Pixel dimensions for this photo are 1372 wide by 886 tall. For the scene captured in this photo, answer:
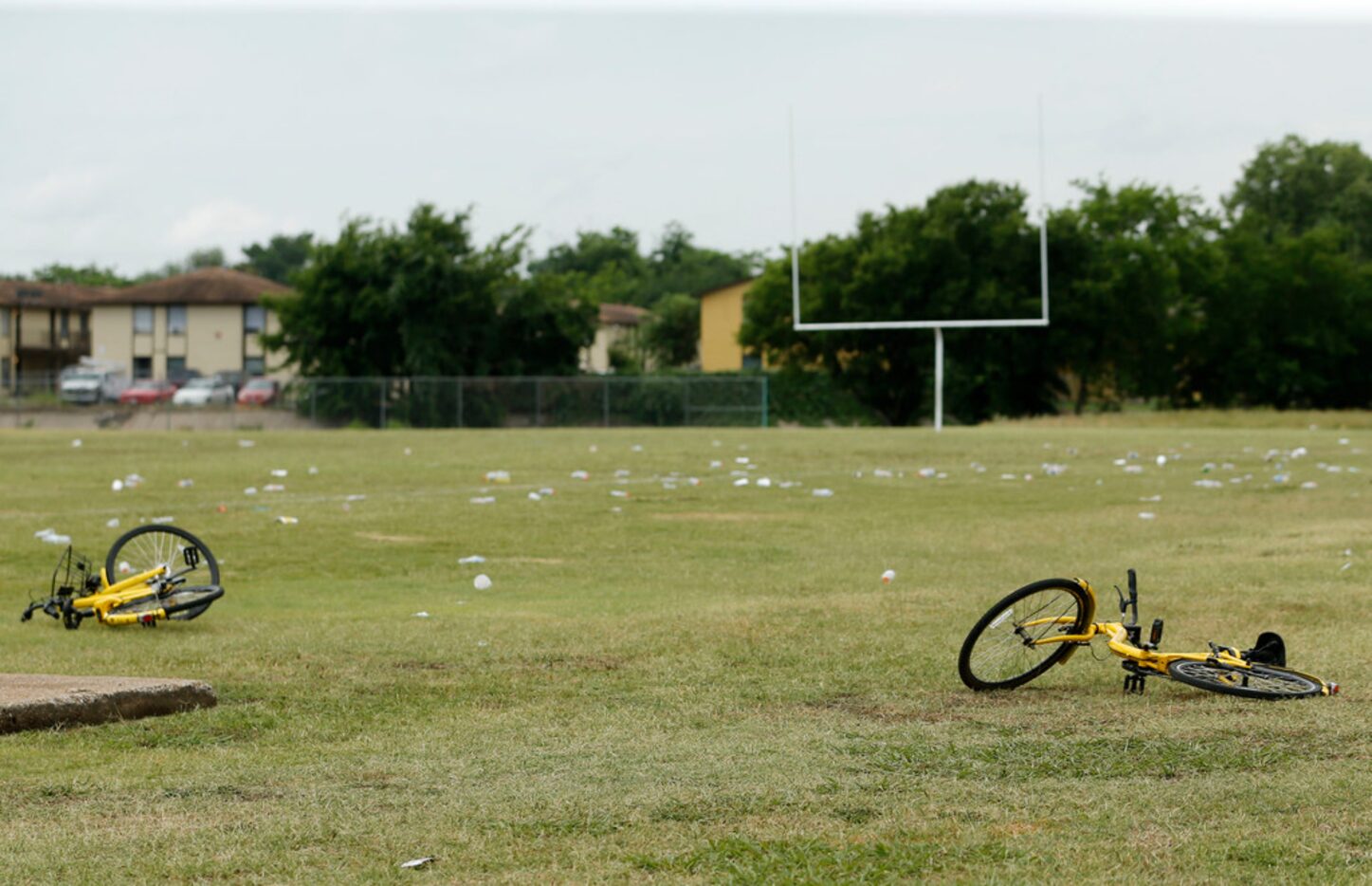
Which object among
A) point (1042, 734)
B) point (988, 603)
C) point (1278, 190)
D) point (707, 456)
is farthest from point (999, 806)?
point (1278, 190)

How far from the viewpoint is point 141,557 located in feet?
37.9

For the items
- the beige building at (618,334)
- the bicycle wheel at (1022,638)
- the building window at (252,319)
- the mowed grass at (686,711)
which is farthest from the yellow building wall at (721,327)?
the bicycle wheel at (1022,638)

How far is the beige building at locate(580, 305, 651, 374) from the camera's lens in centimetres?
10650

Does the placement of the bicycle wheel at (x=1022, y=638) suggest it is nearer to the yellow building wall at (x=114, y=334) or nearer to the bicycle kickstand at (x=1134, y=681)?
the bicycle kickstand at (x=1134, y=681)

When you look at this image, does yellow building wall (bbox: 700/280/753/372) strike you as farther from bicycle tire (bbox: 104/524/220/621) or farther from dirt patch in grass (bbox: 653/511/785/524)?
bicycle tire (bbox: 104/524/220/621)

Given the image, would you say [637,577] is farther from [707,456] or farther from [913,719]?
[707,456]

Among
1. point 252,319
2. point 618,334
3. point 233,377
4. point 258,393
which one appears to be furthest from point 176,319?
point 618,334

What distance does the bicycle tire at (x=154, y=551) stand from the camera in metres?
10.7

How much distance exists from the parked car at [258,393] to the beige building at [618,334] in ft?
95.2

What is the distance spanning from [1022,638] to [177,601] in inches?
216

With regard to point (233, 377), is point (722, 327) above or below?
above

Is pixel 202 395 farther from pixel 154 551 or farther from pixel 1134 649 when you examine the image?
pixel 1134 649

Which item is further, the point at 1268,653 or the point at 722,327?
the point at 722,327

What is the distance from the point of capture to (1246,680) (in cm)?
763
